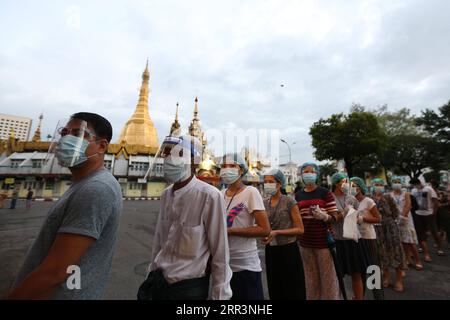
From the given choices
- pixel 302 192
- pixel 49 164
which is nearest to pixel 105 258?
pixel 49 164

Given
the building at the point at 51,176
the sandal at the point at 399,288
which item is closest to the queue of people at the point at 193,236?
the sandal at the point at 399,288

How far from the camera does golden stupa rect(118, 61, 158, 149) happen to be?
41062 millimetres

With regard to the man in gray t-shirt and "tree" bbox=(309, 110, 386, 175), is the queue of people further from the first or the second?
"tree" bbox=(309, 110, 386, 175)

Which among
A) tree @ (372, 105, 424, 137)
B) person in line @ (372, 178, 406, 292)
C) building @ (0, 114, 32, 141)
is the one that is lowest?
person in line @ (372, 178, 406, 292)

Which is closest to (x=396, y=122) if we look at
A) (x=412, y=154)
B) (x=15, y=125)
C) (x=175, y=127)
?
(x=412, y=154)

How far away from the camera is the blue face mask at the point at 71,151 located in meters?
1.55

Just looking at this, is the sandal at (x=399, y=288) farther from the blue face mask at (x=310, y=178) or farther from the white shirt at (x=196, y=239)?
the white shirt at (x=196, y=239)

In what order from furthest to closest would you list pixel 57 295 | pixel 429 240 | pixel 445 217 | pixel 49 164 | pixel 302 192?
pixel 429 240
pixel 445 217
pixel 302 192
pixel 49 164
pixel 57 295

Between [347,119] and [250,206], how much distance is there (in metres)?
29.8

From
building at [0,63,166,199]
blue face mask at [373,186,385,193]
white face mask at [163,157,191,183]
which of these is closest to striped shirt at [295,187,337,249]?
white face mask at [163,157,191,183]

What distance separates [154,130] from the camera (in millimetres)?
44750

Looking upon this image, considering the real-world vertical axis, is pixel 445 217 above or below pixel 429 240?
above

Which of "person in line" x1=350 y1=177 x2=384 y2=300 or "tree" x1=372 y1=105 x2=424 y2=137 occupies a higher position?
"tree" x1=372 y1=105 x2=424 y2=137
